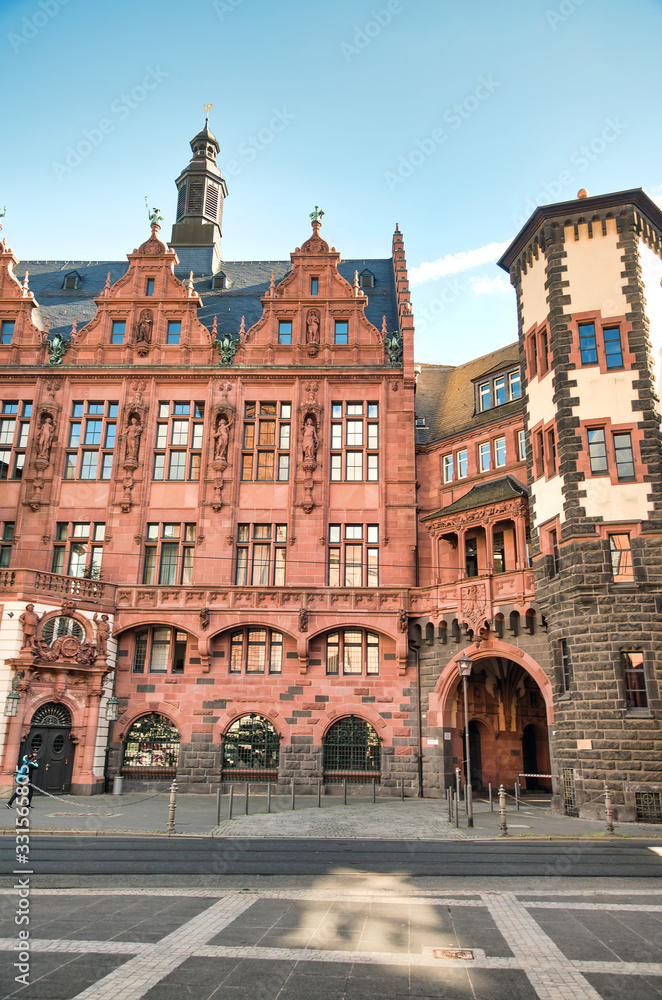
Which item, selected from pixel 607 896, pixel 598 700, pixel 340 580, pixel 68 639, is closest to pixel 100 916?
pixel 607 896

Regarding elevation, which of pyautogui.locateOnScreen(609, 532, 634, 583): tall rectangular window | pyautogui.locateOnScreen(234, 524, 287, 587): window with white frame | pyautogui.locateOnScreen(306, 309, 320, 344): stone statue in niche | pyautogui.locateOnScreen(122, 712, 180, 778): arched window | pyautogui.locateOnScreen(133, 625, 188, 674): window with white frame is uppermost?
pyautogui.locateOnScreen(306, 309, 320, 344): stone statue in niche

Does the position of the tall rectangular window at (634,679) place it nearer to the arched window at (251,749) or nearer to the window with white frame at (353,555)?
the window with white frame at (353,555)

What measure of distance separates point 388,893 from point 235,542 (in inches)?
903

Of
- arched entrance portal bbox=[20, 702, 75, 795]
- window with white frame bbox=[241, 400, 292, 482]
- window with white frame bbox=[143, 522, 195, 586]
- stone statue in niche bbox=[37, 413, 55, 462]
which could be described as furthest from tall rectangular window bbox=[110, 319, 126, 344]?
arched entrance portal bbox=[20, 702, 75, 795]

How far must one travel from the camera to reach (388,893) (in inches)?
476

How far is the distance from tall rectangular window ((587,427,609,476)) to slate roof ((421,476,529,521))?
12.8 feet

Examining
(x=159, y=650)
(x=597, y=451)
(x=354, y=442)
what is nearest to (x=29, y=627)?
(x=159, y=650)

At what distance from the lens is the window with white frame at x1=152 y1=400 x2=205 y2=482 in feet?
116

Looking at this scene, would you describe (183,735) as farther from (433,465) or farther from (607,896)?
(607,896)

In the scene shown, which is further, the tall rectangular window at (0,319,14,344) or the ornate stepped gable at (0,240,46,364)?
the tall rectangular window at (0,319,14,344)

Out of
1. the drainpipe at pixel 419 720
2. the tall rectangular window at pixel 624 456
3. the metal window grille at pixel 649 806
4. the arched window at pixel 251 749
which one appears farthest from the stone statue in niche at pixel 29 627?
the tall rectangular window at pixel 624 456

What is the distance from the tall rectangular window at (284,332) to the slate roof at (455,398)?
7.57 m

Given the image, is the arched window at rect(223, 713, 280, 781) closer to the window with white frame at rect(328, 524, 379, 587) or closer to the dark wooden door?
the dark wooden door

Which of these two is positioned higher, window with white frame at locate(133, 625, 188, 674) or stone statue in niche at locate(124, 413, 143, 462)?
stone statue in niche at locate(124, 413, 143, 462)
